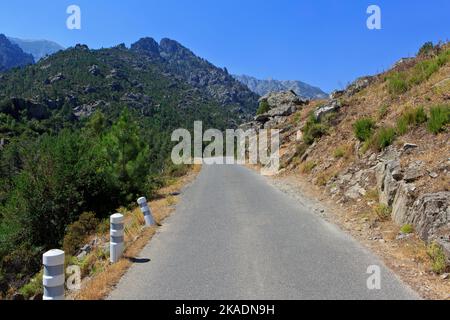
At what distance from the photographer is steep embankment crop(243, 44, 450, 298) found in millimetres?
8453

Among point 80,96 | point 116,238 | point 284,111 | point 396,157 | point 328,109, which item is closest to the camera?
point 116,238

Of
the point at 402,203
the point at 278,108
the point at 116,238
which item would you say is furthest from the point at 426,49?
the point at 278,108

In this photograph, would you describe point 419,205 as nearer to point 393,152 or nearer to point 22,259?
point 393,152

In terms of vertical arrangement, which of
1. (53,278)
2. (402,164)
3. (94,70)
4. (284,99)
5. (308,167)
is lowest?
(53,278)

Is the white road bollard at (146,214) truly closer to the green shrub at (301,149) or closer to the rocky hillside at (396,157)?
the rocky hillside at (396,157)

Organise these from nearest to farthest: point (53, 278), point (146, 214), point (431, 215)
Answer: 1. point (53, 278)
2. point (431, 215)
3. point (146, 214)

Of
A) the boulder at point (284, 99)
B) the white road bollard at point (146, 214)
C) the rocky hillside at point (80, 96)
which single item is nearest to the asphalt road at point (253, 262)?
the white road bollard at point (146, 214)

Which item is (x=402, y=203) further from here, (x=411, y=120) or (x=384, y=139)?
(x=411, y=120)

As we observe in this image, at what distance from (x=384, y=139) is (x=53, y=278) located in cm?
1280

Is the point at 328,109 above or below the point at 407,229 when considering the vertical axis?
above

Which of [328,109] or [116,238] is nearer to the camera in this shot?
[116,238]

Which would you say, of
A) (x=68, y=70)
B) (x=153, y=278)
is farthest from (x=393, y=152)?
A: (x=68, y=70)

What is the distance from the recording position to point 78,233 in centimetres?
1669

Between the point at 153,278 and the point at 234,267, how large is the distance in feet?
5.00
